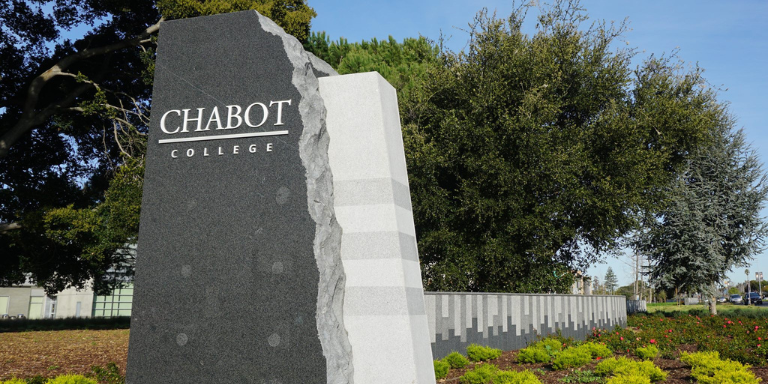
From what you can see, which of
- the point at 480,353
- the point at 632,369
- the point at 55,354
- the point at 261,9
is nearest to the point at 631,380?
the point at 632,369

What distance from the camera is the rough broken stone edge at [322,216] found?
17.8 ft

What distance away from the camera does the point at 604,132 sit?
18.2 meters

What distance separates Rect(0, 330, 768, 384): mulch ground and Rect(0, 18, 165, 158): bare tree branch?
258 inches

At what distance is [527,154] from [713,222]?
13.6 metres

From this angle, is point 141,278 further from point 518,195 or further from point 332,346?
point 518,195

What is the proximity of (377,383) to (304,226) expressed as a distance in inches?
66.9

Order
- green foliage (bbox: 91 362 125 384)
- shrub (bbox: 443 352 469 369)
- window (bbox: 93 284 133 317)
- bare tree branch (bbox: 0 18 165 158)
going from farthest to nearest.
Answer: window (bbox: 93 284 133 317)
bare tree branch (bbox: 0 18 165 158)
shrub (bbox: 443 352 469 369)
green foliage (bbox: 91 362 125 384)

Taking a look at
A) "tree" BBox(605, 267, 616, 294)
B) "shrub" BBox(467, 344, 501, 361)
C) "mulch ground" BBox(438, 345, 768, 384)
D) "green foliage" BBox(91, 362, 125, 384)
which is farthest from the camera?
"tree" BBox(605, 267, 616, 294)

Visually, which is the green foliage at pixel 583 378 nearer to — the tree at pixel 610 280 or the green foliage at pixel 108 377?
the green foliage at pixel 108 377

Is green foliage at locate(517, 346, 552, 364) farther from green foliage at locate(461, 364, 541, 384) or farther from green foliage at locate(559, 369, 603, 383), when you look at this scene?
green foliage at locate(461, 364, 541, 384)

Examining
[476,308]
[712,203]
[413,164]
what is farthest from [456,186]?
[712,203]

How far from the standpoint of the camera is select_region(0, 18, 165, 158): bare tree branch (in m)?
17.6

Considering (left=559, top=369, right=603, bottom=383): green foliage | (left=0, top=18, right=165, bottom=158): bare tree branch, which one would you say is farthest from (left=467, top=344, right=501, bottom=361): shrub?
(left=0, top=18, right=165, bottom=158): bare tree branch

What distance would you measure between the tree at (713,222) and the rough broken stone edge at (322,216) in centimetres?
2216
